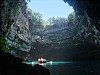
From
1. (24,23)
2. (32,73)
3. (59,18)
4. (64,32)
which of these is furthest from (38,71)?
(59,18)

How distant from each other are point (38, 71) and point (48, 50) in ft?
208

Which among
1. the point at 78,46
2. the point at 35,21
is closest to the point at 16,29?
the point at 78,46

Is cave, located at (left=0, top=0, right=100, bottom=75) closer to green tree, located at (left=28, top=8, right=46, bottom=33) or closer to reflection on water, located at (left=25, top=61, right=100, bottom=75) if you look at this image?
reflection on water, located at (left=25, top=61, right=100, bottom=75)

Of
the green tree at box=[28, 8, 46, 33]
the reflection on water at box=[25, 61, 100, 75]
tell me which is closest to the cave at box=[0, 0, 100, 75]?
the reflection on water at box=[25, 61, 100, 75]

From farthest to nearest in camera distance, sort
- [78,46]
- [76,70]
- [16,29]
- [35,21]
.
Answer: [35,21], [78,46], [16,29], [76,70]

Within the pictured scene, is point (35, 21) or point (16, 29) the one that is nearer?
point (16, 29)

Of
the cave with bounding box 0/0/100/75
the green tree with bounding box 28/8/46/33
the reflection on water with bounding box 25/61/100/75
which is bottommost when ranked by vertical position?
the reflection on water with bounding box 25/61/100/75

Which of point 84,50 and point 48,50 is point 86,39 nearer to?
point 84,50

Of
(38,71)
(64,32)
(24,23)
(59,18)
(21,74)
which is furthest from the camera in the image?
(59,18)

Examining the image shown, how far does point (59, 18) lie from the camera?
98625mm

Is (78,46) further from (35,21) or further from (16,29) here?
(35,21)

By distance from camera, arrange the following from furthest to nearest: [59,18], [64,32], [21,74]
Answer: [59,18]
[64,32]
[21,74]

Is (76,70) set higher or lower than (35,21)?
lower

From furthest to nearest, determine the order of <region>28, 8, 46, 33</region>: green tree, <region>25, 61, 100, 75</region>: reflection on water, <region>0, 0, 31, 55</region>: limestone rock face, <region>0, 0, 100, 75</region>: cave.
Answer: <region>28, 8, 46, 33</region>: green tree, <region>0, 0, 31, 55</region>: limestone rock face, <region>25, 61, 100, 75</region>: reflection on water, <region>0, 0, 100, 75</region>: cave
